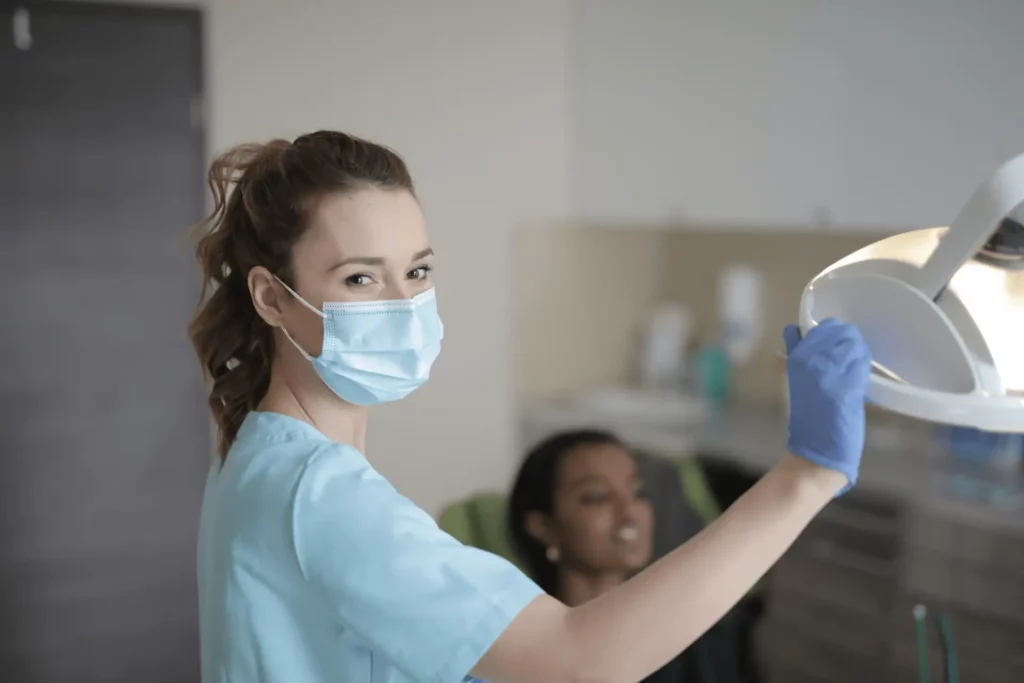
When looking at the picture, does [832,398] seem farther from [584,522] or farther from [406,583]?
[584,522]

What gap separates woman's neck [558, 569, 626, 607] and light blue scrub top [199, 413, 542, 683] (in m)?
0.97

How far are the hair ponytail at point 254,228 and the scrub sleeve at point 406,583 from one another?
320 mm

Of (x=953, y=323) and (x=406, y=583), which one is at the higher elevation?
(x=953, y=323)

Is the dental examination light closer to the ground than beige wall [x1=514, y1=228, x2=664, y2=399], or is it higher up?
higher up

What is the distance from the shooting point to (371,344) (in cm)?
123

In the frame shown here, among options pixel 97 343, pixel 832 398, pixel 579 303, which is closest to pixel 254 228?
pixel 832 398

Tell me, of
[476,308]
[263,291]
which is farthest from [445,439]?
[263,291]

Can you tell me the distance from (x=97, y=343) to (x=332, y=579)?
2001 millimetres

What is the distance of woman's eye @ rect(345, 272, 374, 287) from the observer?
1170 mm

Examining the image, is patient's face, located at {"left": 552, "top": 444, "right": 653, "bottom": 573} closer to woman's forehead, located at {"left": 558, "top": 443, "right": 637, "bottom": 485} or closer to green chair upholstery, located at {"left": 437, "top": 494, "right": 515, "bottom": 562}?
woman's forehead, located at {"left": 558, "top": 443, "right": 637, "bottom": 485}

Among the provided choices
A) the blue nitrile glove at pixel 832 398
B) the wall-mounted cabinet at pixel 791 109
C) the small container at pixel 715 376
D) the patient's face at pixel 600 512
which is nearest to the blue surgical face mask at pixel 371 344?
the blue nitrile glove at pixel 832 398

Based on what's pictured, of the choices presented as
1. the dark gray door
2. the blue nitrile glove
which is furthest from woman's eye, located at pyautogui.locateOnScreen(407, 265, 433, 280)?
the dark gray door

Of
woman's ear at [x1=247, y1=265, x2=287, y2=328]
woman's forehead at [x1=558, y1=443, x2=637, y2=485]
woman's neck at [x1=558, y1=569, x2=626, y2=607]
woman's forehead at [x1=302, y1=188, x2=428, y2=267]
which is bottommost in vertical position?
woman's neck at [x1=558, y1=569, x2=626, y2=607]

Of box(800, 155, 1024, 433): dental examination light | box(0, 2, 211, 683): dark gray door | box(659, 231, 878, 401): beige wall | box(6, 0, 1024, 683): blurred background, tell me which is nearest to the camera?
box(800, 155, 1024, 433): dental examination light
